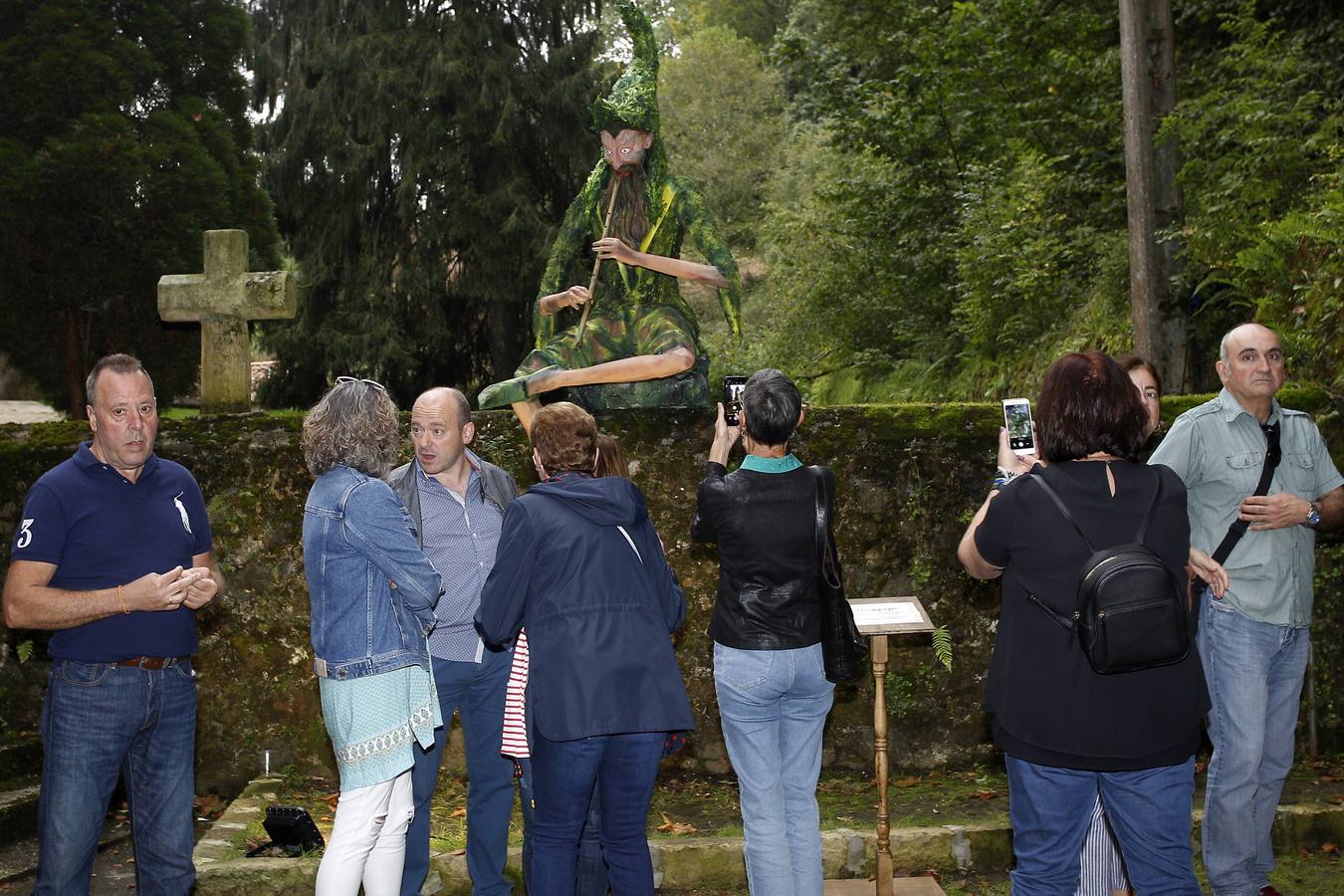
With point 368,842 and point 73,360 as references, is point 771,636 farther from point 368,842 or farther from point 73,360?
point 73,360

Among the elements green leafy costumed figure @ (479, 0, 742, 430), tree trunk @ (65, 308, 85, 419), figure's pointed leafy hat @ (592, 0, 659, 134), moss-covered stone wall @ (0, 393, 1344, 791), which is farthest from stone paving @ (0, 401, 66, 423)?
figure's pointed leafy hat @ (592, 0, 659, 134)

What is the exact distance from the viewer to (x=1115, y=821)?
3.24 m

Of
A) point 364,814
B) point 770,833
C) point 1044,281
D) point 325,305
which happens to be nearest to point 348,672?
point 364,814

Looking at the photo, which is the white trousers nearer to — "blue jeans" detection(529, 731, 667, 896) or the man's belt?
"blue jeans" detection(529, 731, 667, 896)

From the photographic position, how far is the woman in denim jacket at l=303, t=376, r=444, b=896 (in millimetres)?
3592

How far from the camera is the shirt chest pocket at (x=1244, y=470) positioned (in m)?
4.30

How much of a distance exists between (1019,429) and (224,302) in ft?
13.9

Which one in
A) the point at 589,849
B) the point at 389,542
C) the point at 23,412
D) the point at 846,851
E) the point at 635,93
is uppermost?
the point at 635,93

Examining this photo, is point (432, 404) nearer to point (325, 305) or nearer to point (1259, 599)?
point (1259, 599)

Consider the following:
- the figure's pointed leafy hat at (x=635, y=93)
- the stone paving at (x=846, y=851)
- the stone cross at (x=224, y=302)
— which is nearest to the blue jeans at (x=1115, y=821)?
the stone paving at (x=846, y=851)

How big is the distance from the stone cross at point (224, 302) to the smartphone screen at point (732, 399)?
2700mm

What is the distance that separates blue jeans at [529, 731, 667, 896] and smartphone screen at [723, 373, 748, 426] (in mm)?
1255

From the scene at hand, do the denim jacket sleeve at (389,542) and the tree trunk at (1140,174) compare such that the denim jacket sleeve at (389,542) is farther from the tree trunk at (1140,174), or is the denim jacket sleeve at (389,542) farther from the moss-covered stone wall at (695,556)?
the tree trunk at (1140,174)

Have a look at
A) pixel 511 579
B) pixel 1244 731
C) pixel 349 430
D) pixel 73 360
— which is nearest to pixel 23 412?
pixel 73 360
